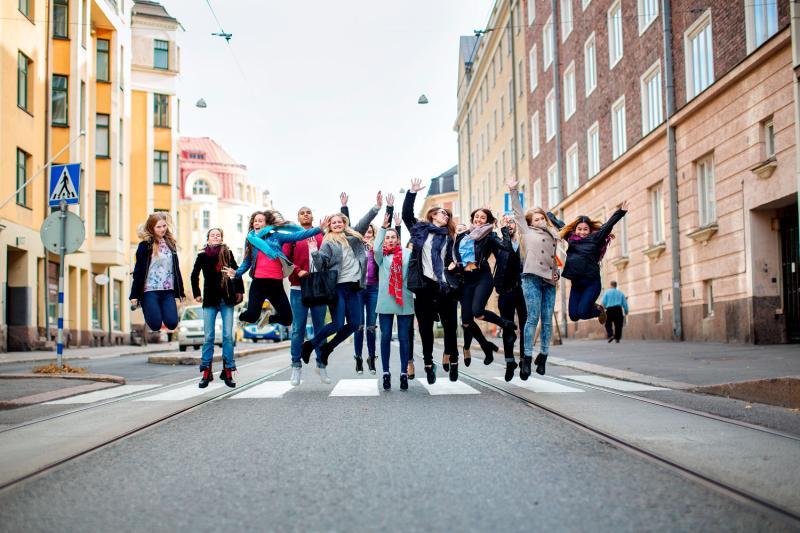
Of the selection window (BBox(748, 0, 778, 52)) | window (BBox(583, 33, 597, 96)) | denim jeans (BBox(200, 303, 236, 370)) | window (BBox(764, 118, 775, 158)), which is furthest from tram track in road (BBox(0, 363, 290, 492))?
window (BBox(583, 33, 597, 96))

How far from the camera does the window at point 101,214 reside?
37.1m

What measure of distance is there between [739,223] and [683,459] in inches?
567

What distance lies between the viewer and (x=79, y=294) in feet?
112

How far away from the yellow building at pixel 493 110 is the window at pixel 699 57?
12858mm

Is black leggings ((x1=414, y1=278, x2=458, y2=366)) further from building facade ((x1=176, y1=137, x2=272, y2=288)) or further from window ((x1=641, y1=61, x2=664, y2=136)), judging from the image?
building facade ((x1=176, y1=137, x2=272, y2=288))

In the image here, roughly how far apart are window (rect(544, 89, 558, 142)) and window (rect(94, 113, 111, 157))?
58.0 feet

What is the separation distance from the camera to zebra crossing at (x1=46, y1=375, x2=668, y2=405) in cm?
923

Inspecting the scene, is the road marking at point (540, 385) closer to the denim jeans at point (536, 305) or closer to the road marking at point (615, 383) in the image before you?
the denim jeans at point (536, 305)

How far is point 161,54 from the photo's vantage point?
166ft

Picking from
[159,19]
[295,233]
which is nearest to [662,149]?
[295,233]

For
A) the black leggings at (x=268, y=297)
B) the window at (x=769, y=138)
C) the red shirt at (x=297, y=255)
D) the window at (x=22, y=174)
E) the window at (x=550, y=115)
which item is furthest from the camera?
the window at (x=550, y=115)

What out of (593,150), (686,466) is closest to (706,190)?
(593,150)

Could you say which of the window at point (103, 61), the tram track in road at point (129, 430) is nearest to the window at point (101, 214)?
the window at point (103, 61)

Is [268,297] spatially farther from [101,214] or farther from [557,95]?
[101,214]
